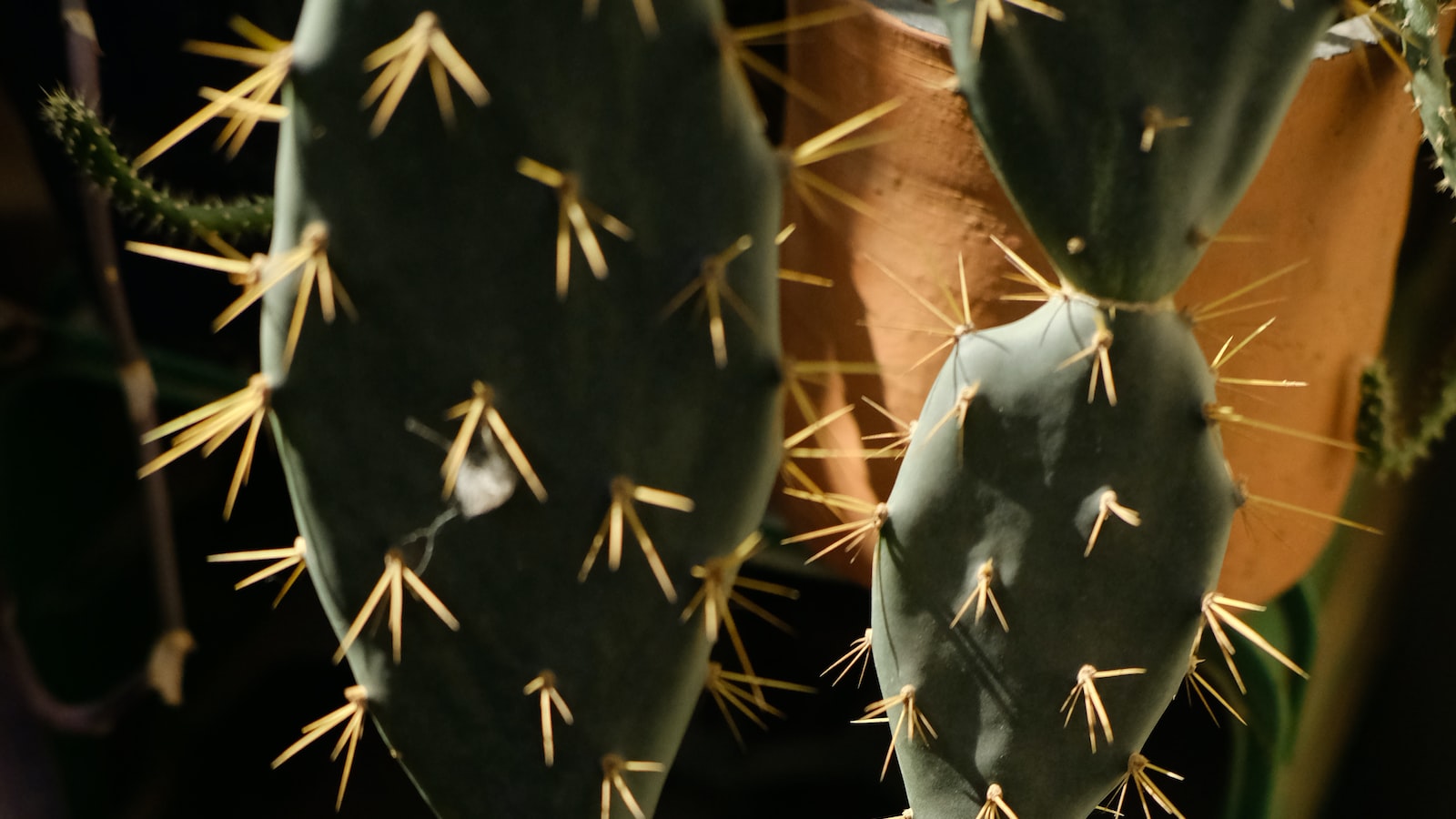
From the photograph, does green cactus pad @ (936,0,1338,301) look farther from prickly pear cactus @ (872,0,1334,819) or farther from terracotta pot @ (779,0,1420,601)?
terracotta pot @ (779,0,1420,601)

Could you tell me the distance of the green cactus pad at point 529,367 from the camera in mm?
394

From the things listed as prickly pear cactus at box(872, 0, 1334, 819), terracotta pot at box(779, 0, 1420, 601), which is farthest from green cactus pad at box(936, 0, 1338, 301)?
terracotta pot at box(779, 0, 1420, 601)

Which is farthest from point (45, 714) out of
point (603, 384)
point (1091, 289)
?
point (1091, 289)

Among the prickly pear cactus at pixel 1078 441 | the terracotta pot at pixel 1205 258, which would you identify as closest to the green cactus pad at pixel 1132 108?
the prickly pear cactus at pixel 1078 441

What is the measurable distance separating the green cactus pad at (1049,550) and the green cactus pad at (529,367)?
9 centimetres

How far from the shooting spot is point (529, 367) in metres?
0.43

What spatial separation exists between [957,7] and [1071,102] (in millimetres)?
51

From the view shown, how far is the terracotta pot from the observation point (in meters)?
0.58

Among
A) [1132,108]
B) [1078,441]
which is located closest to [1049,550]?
[1078,441]

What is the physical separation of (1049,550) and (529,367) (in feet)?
0.74

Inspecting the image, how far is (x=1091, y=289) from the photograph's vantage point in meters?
0.46

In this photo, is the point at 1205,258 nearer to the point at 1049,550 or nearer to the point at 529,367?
the point at 1049,550

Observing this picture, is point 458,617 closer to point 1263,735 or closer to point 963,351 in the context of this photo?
point 963,351

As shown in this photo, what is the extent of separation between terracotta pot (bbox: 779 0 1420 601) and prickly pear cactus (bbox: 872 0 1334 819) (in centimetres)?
9
